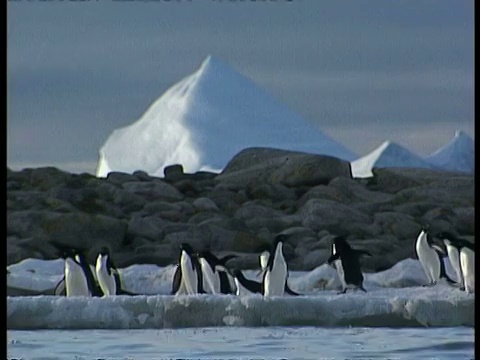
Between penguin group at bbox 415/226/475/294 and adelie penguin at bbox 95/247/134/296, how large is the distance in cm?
214

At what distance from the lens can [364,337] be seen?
7.96 metres

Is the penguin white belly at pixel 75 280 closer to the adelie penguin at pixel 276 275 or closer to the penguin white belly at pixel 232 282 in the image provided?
the penguin white belly at pixel 232 282

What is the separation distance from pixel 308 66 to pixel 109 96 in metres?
1.44

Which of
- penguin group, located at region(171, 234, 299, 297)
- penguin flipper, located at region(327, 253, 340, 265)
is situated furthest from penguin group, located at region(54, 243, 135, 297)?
penguin flipper, located at region(327, 253, 340, 265)

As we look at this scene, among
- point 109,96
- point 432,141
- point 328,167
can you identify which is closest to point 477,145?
point 432,141

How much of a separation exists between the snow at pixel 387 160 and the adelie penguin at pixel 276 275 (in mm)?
822

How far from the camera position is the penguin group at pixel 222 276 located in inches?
335

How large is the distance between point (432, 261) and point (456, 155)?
31.0 inches

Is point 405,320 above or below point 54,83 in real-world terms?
below

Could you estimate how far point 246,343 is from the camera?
7.98 meters

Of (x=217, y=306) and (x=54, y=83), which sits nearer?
(x=217, y=306)

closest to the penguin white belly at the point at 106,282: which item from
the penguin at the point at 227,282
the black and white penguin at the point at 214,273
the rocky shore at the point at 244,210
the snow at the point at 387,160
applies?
the rocky shore at the point at 244,210

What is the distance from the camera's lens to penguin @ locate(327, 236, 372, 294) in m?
8.61

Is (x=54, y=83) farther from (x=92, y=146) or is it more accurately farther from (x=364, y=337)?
(x=364, y=337)
